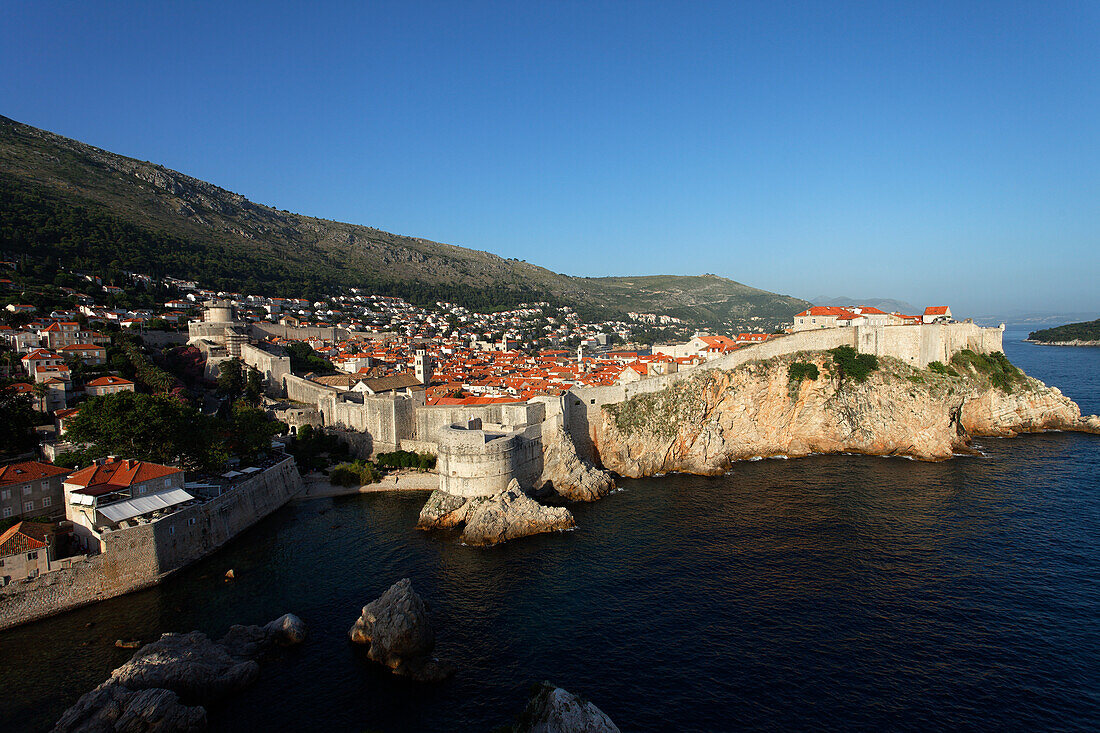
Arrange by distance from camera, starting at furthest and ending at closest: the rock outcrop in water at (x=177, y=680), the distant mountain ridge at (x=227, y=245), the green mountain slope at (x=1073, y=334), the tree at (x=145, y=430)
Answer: the green mountain slope at (x=1073, y=334) → the distant mountain ridge at (x=227, y=245) → the tree at (x=145, y=430) → the rock outcrop in water at (x=177, y=680)

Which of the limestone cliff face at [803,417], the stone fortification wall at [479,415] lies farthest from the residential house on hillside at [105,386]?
the limestone cliff face at [803,417]

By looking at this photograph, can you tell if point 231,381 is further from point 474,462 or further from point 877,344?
point 877,344

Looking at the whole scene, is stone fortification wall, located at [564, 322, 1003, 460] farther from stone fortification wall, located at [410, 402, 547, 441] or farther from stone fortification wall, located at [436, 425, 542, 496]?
stone fortification wall, located at [436, 425, 542, 496]

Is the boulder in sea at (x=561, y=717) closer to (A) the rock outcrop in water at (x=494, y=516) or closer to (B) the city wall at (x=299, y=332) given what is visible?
(A) the rock outcrop in water at (x=494, y=516)

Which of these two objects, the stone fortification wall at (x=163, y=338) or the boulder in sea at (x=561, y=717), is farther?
the stone fortification wall at (x=163, y=338)

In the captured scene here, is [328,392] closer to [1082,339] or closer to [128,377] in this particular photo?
[128,377]

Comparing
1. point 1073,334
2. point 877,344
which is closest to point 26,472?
point 877,344

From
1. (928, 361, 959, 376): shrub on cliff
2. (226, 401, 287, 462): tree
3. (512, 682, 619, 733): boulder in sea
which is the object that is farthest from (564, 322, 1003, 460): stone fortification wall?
(512, 682, 619, 733): boulder in sea
